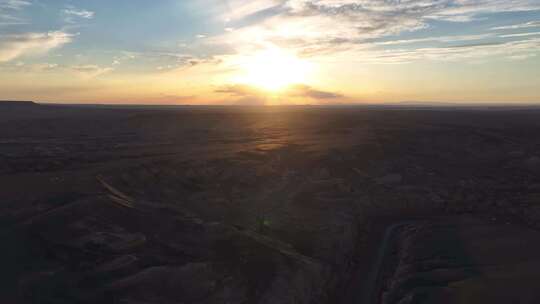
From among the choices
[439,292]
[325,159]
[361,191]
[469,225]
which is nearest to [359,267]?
[439,292]

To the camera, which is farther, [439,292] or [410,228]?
[410,228]

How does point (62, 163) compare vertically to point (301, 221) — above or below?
above

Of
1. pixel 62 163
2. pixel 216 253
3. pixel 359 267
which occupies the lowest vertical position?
pixel 359 267

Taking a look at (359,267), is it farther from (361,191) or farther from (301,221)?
(361,191)

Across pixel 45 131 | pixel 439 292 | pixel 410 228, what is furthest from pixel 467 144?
pixel 45 131

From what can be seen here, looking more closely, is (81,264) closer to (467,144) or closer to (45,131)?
(467,144)

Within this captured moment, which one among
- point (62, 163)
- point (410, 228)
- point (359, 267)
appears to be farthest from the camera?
point (62, 163)

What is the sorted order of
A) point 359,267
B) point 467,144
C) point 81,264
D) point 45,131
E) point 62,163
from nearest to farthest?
point 81,264
point 359,267
point 62,163
point 467,144
point 45,131
